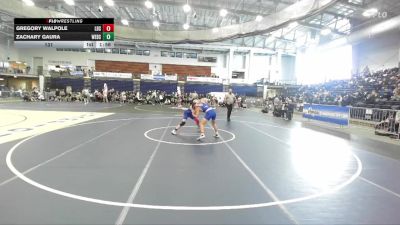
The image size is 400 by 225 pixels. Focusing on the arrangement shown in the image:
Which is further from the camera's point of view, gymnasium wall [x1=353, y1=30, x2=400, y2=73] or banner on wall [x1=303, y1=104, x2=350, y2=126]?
gymnasium wall [x1=353, y1=30, x2=400, y2=73]

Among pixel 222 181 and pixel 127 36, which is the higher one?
pixel 127 36

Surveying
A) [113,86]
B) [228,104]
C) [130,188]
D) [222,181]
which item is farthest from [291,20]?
[113,86]

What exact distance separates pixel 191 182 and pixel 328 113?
1504 centimetres

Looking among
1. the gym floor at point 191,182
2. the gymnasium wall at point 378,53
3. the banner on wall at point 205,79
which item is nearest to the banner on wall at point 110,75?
the banner on wall at point 205,79

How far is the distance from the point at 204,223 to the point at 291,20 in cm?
1300

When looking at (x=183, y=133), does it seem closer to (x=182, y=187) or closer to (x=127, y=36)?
(x=182, y=187)

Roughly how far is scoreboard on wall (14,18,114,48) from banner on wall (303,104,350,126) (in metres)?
12.5

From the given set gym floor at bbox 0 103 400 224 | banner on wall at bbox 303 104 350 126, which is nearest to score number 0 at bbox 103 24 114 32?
gym floor at bbox 0 103 400 224

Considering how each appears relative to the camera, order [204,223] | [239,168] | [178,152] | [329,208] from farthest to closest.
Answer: [178,152]
[239,168]
[329,208]
[204,223]

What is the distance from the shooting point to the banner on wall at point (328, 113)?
17.1 m

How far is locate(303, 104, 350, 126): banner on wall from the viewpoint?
17.1 m

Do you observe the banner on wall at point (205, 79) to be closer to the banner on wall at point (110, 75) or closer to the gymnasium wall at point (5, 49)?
the banner on wall at point (110, 75)

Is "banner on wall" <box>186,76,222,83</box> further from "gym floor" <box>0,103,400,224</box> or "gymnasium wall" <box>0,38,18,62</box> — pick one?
"gym floor" <box>0,103,400,224</box>

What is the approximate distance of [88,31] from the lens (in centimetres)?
1250
